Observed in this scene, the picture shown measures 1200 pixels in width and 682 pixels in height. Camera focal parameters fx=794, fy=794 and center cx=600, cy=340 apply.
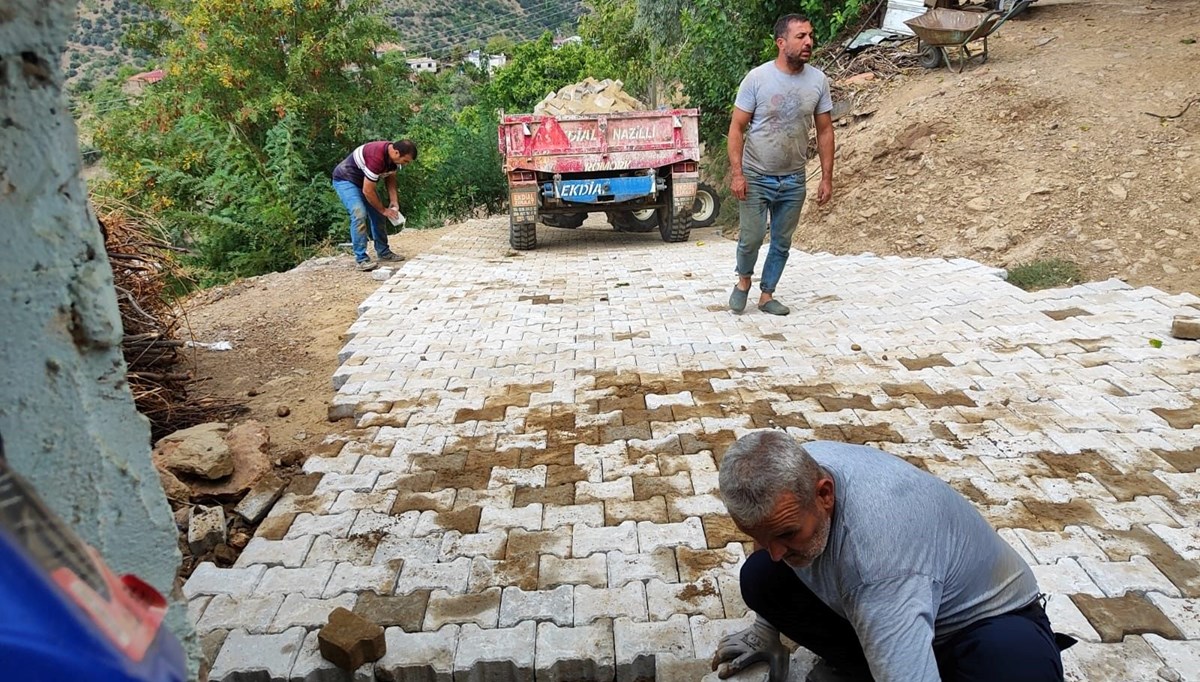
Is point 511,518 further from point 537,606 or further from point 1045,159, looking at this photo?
point 1045,159

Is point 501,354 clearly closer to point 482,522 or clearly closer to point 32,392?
point 482,522

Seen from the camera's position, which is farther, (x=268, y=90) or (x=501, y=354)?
(x=268, y=90)

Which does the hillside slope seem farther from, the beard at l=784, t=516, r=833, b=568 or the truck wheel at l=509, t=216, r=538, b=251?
the beard at l=784, t=516, r=833, b=568

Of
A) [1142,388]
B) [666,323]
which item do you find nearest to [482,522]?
[666,323]

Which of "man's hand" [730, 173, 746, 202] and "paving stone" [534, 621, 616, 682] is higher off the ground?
"man's hand" [730, 173, 746, 202]

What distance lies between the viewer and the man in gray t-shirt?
1.66 m

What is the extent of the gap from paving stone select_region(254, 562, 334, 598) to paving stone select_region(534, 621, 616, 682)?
0.87 metres

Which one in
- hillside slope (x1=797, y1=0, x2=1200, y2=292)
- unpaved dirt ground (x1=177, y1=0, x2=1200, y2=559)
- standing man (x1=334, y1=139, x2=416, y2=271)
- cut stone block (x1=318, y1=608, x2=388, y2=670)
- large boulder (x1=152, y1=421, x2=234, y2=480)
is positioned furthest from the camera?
standing man (x1=334, y1=139, x2=416, y2=271)

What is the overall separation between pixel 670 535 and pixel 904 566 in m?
1.45

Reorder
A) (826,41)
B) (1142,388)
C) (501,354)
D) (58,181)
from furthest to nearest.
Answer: (826,41), (501,354), (1142,388), (58,181)

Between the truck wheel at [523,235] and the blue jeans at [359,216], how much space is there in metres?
1.60

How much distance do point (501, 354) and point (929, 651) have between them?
397 centimetres

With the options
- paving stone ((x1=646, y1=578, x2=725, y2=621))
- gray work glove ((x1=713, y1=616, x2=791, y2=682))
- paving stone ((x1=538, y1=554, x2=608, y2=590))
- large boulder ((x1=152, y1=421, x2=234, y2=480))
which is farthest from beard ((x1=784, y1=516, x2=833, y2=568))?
large boulder ((x1=152, y1=421, x2=234, y2=480))

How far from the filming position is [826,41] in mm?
12430
